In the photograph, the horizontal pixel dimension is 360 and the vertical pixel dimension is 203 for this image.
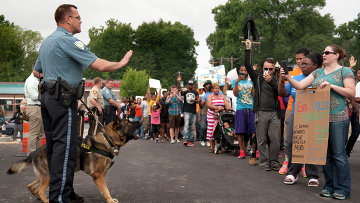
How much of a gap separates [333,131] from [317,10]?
1907 inches

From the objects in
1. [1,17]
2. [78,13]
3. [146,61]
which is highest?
[1,17]

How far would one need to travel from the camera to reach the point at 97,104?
31.3 ft

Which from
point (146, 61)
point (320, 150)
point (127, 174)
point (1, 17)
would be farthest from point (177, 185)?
point (146, 61)

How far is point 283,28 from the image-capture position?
47.6m

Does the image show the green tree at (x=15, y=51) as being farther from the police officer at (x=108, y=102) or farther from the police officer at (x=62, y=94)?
the police officer at (x=62, y=94)

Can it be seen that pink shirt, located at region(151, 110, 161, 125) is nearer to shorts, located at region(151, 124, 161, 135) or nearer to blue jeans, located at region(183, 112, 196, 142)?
shorts, located at region(151, 124, 161, 135)

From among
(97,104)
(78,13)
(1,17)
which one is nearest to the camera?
(78,13)

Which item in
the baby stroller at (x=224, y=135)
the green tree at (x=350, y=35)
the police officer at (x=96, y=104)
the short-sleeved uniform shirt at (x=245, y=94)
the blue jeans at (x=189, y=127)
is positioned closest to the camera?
the short-sleeved uniform shirt at (x=245, y=94)

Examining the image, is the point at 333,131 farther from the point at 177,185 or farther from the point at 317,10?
the point at 317,10

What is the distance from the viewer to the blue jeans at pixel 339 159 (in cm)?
473

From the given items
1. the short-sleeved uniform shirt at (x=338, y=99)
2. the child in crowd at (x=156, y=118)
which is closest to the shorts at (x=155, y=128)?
the child in crowd at (x=156, y=118)

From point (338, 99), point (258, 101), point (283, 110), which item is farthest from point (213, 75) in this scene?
point (338, 99)

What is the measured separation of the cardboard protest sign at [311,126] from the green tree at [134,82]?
55.6m

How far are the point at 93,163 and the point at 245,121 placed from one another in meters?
5.18
